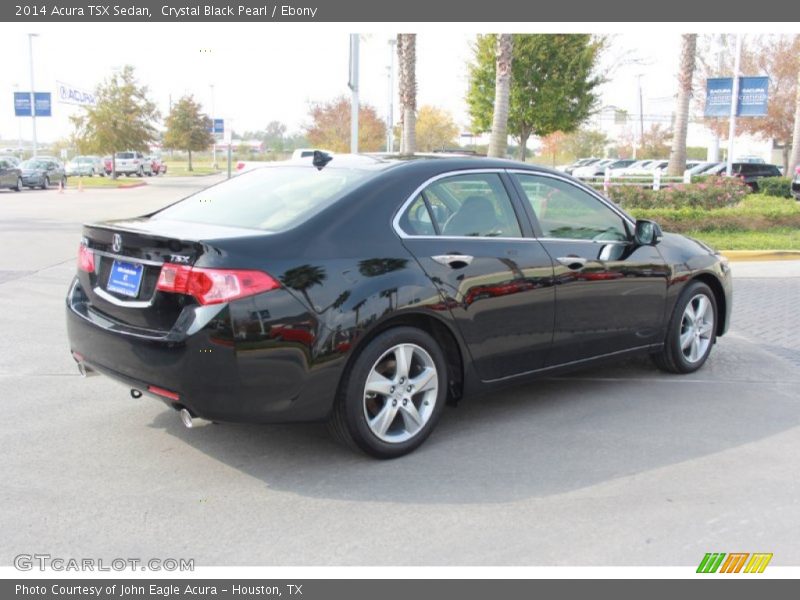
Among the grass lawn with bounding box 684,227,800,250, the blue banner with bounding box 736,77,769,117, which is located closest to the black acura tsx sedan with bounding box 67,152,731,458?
the grass lawn with bounding box 684,227,800,250

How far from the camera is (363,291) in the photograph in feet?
14.1

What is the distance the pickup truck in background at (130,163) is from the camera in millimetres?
54906

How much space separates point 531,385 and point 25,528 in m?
3.63

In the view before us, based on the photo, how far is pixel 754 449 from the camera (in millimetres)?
4879

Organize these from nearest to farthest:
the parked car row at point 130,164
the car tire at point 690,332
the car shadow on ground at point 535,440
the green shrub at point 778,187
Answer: the car shadow on ground at point 535,440
the car tire at point 690,332
the green shrub at point 778,187
the parked car row at point 130,164

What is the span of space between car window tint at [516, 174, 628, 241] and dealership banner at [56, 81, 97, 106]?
51.6m

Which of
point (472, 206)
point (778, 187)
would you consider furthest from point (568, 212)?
point (778, 187)

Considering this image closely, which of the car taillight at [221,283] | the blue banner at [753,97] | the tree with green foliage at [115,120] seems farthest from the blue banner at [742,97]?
the tree with green foliage at [115,120]

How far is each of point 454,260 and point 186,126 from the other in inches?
2831

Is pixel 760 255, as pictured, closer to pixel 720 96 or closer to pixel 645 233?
pixel 645 233

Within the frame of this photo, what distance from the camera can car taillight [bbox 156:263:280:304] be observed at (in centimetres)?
396

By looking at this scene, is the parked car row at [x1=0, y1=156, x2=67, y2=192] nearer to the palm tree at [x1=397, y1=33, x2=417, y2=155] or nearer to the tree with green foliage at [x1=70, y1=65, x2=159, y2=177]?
the tree with green foliage at [x1=70, y1=65, x2=159, y2=177]

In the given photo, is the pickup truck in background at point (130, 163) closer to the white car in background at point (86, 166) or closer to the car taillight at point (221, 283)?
the white car in background at point (86, 166)

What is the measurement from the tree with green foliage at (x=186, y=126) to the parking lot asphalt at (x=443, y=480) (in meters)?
69.2
